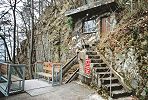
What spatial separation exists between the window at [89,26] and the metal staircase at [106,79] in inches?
182

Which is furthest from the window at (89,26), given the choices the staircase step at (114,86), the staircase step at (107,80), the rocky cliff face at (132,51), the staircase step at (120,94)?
the staircase step at (120,94)

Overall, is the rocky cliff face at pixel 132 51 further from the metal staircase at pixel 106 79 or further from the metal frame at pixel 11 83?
the metal frame at pixel 11 83

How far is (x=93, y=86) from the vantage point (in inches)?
364

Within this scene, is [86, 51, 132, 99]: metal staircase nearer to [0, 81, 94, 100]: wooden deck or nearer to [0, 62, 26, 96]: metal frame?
[0, 81, 94, 100]: wooden deck

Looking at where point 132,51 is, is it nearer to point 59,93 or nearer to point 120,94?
point 120,94

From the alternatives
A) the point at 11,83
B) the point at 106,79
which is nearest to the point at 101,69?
the point at 106,79

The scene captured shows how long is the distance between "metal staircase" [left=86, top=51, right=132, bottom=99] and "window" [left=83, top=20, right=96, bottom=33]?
461 centimetres

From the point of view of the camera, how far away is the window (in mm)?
14834

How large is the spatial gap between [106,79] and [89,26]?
7.16 m

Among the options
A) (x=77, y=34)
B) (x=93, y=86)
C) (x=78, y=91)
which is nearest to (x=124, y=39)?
(x=93, y=86)

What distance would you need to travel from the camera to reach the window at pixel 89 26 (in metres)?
14.8

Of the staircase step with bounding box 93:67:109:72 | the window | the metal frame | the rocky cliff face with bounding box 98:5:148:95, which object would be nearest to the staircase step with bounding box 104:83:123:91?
the rocky cliff face with bounding box 98:5:148:95

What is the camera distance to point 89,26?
1521 centimetres

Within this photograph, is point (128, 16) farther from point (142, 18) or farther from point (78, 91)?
point (78, 91)
